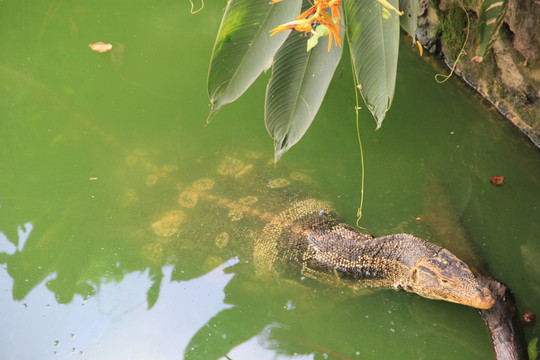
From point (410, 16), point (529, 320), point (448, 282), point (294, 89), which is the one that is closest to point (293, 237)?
point (448, 282)

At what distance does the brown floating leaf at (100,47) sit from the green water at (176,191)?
35 mm

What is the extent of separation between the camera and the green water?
239 cm

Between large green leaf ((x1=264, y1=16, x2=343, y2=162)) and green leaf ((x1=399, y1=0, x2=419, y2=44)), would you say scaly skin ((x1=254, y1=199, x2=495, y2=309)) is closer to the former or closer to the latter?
large green leaf ((x1=264, y1=16, x2=343, y2=162))

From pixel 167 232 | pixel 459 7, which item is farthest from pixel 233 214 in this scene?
pixel 459 7

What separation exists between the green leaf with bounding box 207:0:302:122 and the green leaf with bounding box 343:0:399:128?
0.22 meters

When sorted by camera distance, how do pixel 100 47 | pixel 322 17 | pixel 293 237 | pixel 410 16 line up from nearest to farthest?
pixel 322 17, pixel 410 16, pixel 293 237, pixel 100 47

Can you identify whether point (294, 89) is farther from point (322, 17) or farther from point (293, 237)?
point (293, 237)

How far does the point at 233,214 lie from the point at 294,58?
105 cm

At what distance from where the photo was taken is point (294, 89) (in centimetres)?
195

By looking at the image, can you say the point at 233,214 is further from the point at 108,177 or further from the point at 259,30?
the point at 259,30

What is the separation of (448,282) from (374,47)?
1087 millimetres

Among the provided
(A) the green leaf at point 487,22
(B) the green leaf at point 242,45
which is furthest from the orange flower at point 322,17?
(A) the green leaf at point 487,22

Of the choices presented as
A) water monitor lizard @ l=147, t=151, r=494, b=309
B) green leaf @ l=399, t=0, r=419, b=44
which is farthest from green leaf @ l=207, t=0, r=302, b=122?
water monitor lizard @ l=147, t=151, r=494, b=309

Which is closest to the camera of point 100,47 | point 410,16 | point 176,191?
point 410,16
